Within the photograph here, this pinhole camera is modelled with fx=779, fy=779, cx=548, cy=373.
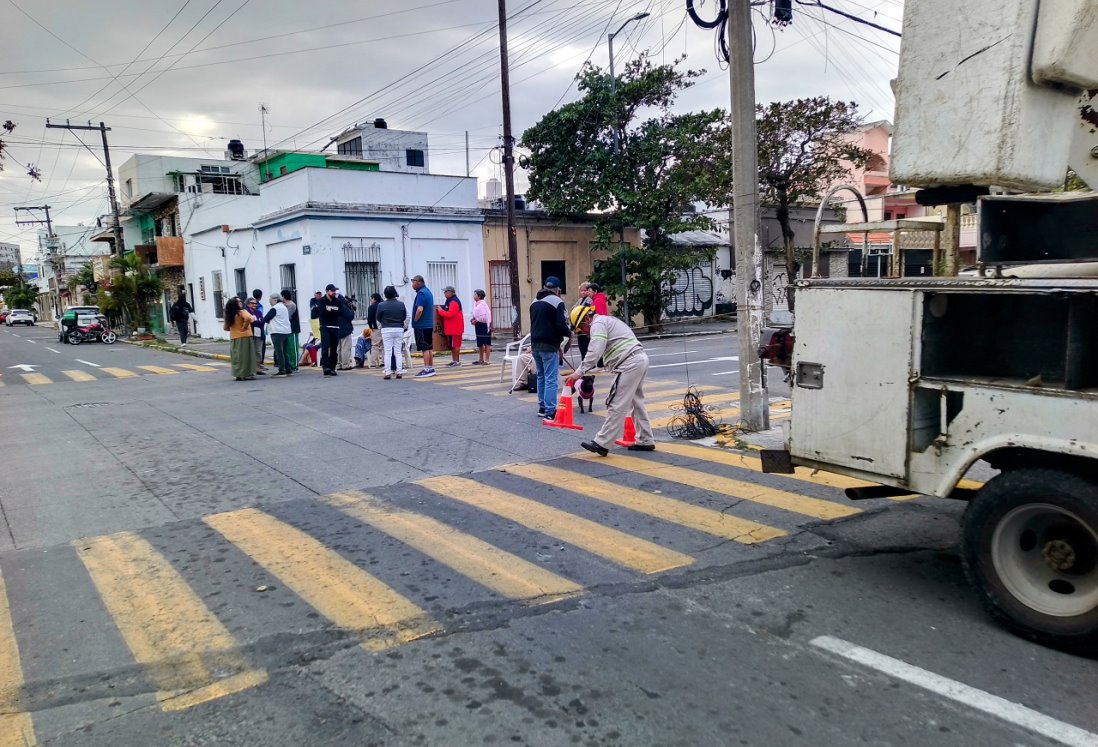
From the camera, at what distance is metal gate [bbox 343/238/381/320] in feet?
77.1

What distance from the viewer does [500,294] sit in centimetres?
2805

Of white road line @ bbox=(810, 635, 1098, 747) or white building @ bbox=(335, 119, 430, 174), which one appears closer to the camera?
white road line @ bbox=(810, 635, 1098, 747)

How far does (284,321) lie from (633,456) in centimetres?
1043

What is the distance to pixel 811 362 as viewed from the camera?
4848 millimetres

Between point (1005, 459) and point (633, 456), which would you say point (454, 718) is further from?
point (633, 456)

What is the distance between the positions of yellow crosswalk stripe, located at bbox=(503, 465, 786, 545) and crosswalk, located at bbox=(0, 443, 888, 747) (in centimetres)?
2

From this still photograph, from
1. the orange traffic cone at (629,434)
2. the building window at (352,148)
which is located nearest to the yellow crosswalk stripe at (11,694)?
the orange traffic cone at (629,434)

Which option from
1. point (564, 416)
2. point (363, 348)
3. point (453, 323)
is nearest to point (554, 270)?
point (453, 323)

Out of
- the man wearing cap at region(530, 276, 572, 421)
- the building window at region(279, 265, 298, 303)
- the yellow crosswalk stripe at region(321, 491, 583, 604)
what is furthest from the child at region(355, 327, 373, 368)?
the yellow crosswalk stripe at region(321, 491, 583, 604)

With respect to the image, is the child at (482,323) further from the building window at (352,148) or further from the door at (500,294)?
the building window at (352,148)

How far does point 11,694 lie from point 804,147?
970 inches

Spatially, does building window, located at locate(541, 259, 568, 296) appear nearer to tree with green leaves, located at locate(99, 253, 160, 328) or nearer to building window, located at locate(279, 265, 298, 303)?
building window, located at locate(279, 265, 298, 303)

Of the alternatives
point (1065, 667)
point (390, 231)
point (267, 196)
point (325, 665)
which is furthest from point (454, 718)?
point (267, 196)

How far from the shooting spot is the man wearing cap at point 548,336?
10.0 meters
